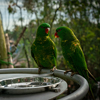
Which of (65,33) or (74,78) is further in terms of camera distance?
(65,33)

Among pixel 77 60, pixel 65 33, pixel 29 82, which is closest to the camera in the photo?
pixel 29 82

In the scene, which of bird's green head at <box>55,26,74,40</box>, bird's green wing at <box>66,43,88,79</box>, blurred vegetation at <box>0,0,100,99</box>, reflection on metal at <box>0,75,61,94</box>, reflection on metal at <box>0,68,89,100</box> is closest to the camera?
reflection on metal at <box>0,68,89,100</box>

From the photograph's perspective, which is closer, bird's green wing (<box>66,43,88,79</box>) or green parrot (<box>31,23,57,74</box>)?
bird's green wing (<box>66,43,88,79</box>)

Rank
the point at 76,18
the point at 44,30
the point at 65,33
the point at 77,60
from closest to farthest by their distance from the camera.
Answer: the point at 77,60, the point at 65,33, the point at 44,30, the point at 76,18

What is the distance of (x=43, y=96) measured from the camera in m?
0.46

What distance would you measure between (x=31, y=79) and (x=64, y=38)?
0.71 metres

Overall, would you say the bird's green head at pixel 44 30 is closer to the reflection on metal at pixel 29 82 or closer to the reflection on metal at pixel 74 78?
the reflection on metal at pixel 74 78

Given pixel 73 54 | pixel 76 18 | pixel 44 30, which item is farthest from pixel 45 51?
pixel 76 18

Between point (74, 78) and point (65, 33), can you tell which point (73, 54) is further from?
point (74, 78)

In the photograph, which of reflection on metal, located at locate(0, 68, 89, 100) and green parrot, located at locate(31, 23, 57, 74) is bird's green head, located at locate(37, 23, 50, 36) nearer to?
green parrot, located at locate(31, 23, 57, 74)

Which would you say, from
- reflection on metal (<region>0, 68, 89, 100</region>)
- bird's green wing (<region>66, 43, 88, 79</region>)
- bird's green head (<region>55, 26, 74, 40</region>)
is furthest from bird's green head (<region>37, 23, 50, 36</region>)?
reflection on metal (<region>0, 68, 89, 100</region>)

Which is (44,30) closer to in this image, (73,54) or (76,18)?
(73,54)

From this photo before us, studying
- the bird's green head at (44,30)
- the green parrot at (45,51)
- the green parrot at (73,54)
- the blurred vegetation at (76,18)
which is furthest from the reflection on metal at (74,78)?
the blurred vegetation at (76,18)

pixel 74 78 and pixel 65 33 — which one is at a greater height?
pixel 65 33
